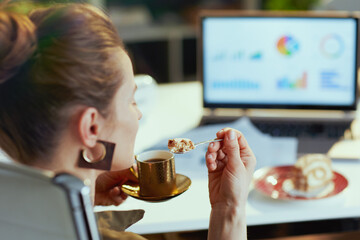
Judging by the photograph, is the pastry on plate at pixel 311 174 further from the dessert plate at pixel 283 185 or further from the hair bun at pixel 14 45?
the hair bun at pixel 14 45

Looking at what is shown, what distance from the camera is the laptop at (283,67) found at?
4.42 ft

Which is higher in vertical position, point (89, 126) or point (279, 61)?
point (89, 126)

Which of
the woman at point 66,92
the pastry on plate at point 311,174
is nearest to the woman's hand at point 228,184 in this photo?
the woman at point 66,92

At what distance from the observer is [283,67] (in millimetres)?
1382

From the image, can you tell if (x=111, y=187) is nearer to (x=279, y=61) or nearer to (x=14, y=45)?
(x=14, y=45)

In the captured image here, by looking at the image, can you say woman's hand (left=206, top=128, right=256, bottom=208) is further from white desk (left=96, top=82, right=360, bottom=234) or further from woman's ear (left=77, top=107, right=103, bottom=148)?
woman's ear (left=77, top=107, right=103, bottom=148)

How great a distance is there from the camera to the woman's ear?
0.45 m

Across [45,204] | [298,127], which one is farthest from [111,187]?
[298,127]

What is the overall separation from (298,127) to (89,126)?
1.01 m

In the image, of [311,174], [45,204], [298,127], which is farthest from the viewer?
[298,127]

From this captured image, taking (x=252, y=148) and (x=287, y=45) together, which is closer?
(x=252, y=148)

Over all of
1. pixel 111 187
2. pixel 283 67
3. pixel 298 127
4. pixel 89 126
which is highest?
pixel 89 126

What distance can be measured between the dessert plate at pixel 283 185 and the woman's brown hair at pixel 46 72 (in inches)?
21.4

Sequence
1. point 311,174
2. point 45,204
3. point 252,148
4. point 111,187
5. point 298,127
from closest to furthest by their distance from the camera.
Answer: point 45,204, point 111,187, point 252,148, point 311,174, point 298,127
